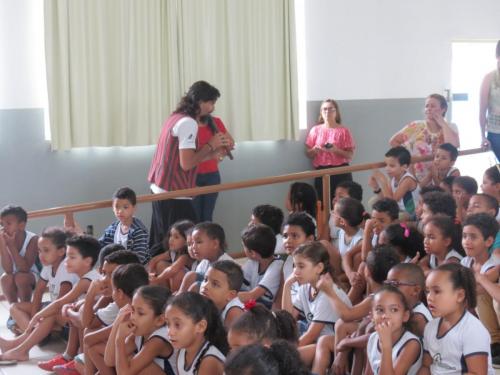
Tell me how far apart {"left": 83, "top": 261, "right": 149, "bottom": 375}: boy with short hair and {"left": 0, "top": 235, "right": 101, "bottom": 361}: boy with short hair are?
565 millimetres

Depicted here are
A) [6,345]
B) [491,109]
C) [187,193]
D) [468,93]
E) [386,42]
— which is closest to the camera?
[6,345]

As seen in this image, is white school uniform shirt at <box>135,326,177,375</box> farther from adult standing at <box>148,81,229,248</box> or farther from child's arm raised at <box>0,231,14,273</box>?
adult standing at <box>148,81,229,248</box>

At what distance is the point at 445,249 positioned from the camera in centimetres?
384

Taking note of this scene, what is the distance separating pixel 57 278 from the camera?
4.51m

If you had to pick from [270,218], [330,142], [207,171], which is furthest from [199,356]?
[330,142]

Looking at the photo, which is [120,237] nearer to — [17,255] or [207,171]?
[17,255]

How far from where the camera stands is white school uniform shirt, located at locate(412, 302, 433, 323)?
121 inches

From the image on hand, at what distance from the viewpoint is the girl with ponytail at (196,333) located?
2967 mm

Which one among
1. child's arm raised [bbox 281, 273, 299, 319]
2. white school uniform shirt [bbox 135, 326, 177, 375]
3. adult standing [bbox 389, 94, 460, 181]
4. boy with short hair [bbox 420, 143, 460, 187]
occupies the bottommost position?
white school uniform shirt [bbox 135, 326, 177, 375]

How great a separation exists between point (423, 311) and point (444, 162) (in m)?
2.77

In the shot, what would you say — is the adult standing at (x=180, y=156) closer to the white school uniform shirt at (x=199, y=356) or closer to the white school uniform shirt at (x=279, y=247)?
the white school uniform shirt at (x=279, y=247)

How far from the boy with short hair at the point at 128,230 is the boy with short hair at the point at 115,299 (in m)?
1.17

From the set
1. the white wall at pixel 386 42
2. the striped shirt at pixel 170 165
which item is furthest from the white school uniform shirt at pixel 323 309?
the white wall at pixel 386 42

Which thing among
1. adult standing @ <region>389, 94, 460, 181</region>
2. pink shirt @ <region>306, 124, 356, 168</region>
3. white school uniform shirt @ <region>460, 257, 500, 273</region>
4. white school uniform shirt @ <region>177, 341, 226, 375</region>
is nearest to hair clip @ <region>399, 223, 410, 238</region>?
white school uniform shirt @ <region>460, 257, 500, 273</region>
